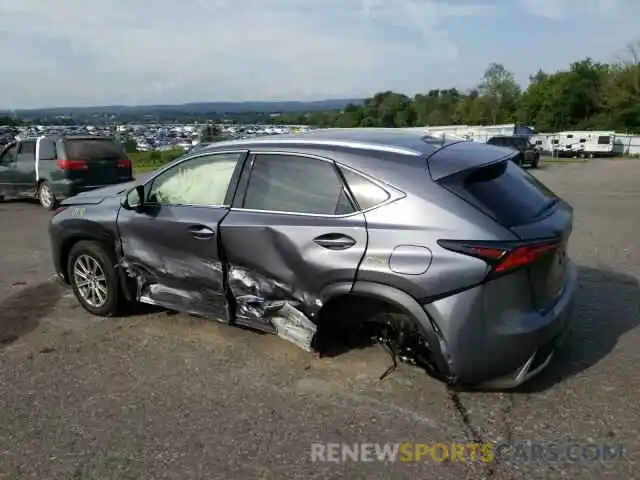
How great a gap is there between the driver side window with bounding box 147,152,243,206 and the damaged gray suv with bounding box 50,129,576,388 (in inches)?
0.5

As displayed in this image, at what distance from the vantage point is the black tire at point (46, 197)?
12719 millimetres

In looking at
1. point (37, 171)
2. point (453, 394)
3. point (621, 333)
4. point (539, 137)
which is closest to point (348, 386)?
point (453, 394)

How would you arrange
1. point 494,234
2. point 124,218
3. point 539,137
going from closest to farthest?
point 494,234
point 124,218
point 539,137

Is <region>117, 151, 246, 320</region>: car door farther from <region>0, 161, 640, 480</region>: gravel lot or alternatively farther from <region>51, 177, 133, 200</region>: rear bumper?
<region>51, 177, 133, 200</region>: rear bumper

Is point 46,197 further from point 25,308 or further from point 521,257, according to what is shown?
point 521,257

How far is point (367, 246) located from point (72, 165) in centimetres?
1052

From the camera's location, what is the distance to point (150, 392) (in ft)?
12.6

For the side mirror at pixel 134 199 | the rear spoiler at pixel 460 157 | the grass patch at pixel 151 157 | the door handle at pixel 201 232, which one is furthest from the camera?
the grass patch at pixel 151 157

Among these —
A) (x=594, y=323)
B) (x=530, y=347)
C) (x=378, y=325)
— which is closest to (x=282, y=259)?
(x=378, y=325)

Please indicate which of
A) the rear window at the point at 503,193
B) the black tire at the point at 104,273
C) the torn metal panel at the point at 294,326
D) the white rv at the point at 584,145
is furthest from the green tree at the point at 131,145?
the white rv at the point at 584,145

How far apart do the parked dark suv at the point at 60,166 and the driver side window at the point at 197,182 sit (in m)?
8.43

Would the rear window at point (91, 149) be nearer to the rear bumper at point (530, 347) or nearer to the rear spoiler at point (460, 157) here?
the rear spoiler at point (460, 157)

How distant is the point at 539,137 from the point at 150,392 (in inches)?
1885

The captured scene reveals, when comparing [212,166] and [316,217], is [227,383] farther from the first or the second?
[212,166]
